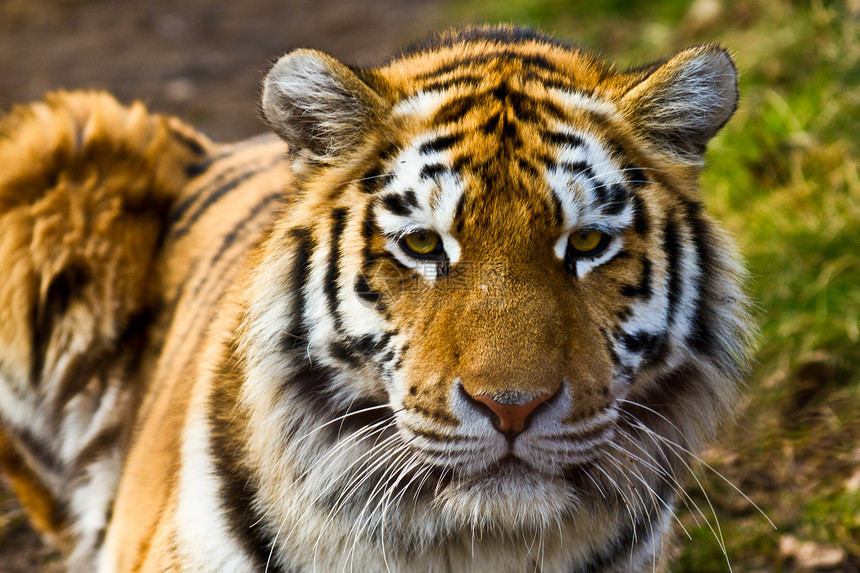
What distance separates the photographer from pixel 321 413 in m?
1.88

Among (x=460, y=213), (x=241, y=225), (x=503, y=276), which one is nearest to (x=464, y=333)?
(x=503, y=276)

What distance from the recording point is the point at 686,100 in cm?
190

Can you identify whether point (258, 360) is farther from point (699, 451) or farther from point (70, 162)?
point (70, 162)

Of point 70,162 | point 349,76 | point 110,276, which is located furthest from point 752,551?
point 70,162

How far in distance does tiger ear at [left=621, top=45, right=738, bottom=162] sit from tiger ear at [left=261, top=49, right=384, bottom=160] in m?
0.55

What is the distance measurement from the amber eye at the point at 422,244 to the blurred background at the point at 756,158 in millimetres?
518

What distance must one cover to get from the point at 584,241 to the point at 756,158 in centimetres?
288

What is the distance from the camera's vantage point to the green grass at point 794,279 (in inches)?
106

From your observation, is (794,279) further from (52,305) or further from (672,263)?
(52,305)

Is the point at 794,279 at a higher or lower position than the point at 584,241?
lower

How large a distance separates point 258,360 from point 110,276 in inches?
43.9

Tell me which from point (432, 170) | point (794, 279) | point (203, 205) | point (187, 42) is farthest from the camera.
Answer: point (187, 42)

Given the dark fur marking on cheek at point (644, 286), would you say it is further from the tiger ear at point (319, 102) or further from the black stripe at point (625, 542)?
the tiger ear at point (319, 102)

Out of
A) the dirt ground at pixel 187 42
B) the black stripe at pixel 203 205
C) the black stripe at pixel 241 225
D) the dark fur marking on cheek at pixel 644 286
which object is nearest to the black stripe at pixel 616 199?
the dark fur marking on cheek at pixel 644 286
